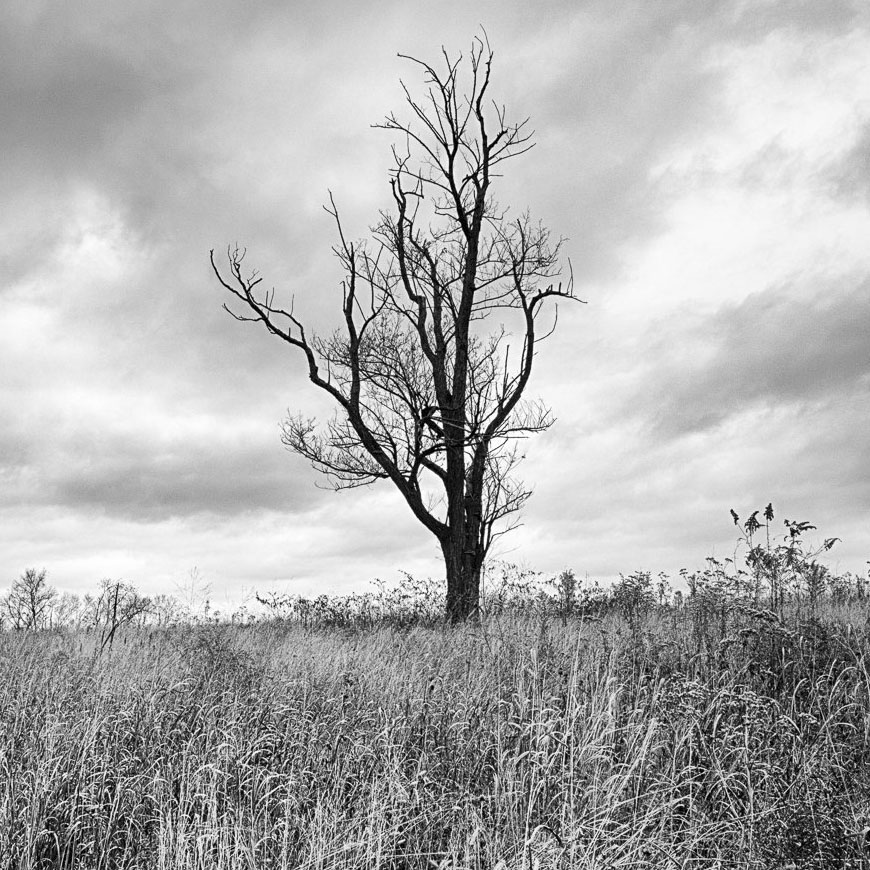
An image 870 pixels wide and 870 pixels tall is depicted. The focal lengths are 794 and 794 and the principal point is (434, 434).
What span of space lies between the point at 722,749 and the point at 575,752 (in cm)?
99

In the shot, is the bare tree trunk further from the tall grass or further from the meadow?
the tall grass

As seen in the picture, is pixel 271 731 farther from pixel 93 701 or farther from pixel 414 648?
pixel 414 648

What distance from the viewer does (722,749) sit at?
5.43 metres

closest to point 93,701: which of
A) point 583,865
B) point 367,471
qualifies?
point 583,865

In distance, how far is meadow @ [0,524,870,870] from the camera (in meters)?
4.32

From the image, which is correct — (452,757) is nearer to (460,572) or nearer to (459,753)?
(459,753)

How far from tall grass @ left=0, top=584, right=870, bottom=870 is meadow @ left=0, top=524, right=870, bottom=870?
26 millimetres

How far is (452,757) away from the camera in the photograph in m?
5.59

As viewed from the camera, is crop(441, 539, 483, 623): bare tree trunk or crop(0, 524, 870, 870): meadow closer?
crop(0, 524, 870, 870): meadow

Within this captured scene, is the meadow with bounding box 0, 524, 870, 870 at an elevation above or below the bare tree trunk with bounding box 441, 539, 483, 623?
below

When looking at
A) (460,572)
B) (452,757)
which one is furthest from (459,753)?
(460,572)

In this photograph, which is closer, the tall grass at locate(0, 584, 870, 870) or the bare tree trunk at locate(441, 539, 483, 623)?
the tall grass at locate(0, 584, 870, 870)

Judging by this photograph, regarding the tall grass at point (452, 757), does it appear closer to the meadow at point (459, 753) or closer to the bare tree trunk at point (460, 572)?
the meadow at point (459, 753)

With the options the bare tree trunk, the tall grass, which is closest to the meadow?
the tall grass
